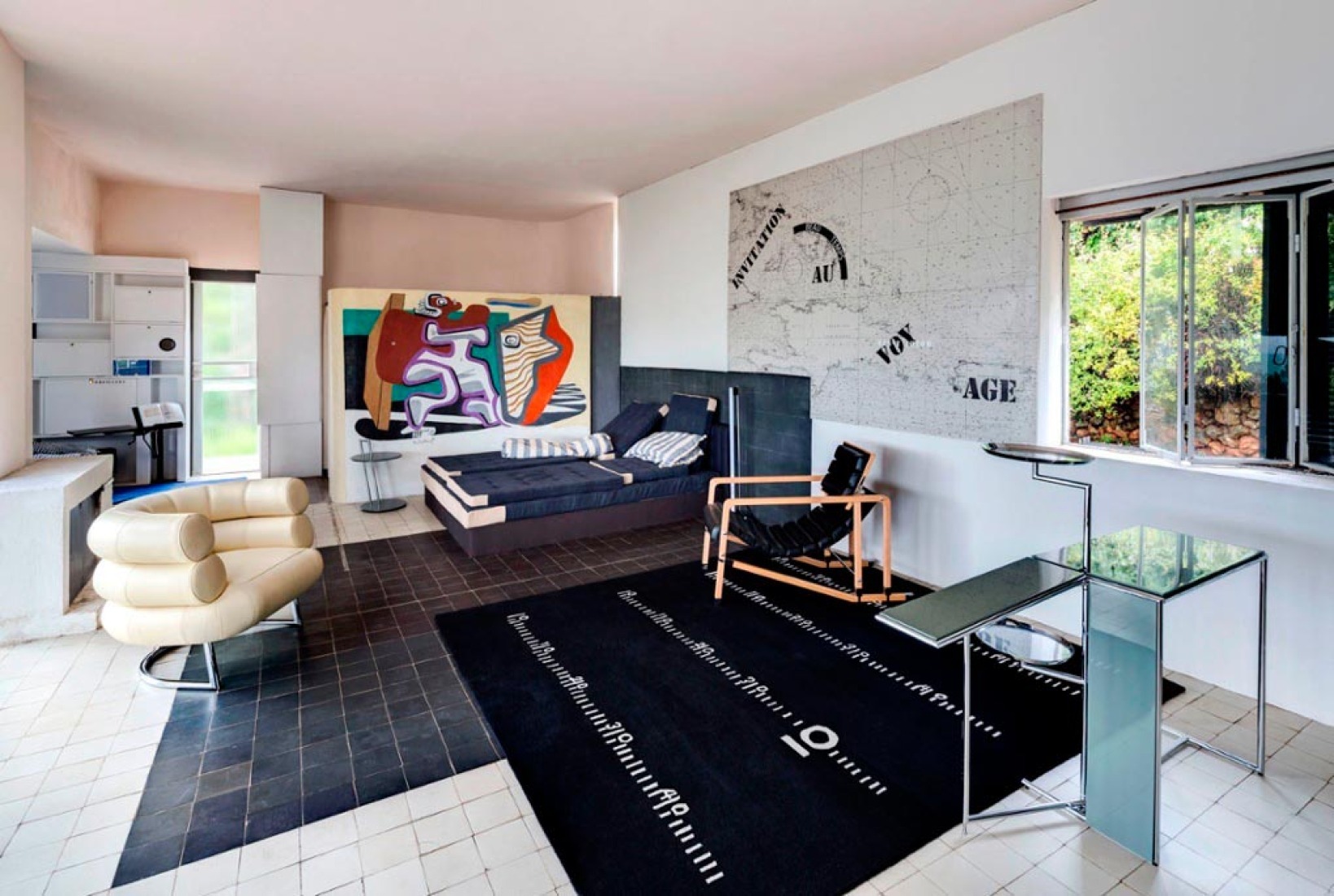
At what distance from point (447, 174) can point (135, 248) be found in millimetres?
3553

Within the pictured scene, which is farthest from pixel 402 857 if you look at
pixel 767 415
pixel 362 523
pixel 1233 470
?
pixel 362 523

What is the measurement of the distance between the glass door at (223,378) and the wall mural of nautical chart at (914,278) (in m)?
5.95

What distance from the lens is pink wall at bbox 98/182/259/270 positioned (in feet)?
24.2

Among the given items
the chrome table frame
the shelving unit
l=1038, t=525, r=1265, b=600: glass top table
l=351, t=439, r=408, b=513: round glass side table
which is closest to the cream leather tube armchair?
the chrome table frame

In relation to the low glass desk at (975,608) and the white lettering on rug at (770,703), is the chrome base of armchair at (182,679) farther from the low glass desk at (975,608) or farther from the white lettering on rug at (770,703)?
the low glass desk at (975,608)

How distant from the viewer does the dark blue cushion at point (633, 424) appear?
6844 mm

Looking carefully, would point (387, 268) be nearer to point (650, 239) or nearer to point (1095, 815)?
point (650, 239)

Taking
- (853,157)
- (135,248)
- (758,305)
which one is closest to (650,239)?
(758,305)

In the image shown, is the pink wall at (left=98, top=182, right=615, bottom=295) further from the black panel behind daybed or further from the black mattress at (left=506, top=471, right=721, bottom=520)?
the black mattress at (left=506, top=471, right=721, bottom=520)

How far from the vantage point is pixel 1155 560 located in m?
2.36

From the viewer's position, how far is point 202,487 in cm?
372

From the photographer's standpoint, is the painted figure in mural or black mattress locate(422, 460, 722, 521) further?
the painted figure in mural

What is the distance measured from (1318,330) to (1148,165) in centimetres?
101

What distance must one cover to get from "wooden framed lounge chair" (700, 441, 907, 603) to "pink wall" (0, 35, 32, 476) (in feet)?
13.5
